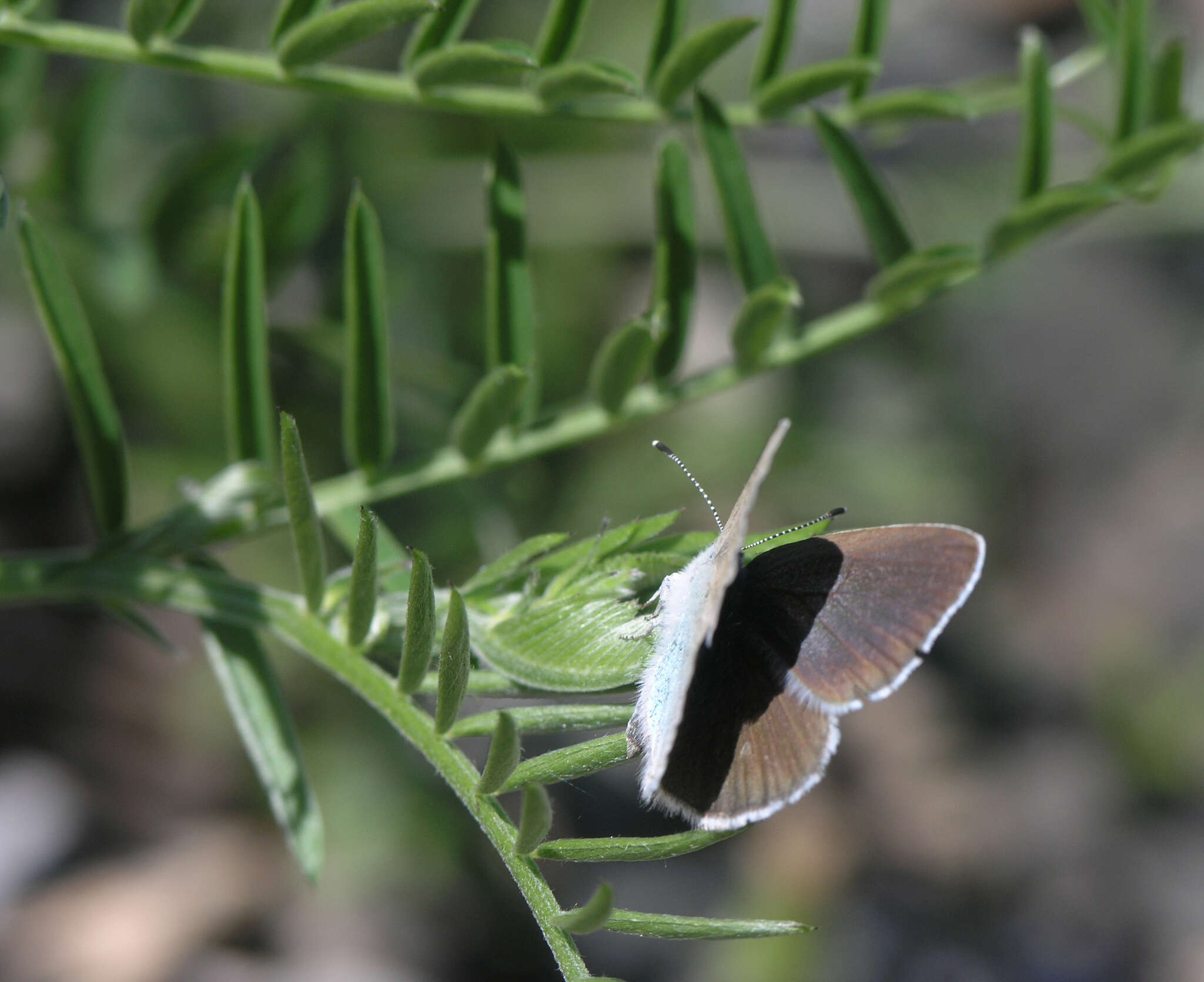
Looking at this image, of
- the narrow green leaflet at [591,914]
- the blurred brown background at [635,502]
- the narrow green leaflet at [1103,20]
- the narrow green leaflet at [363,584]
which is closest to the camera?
the narrow green leaflet at [591,914]

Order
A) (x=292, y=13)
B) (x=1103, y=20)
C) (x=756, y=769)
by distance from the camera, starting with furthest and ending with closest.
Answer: (x=1103, y=20), (x=292, y=13), (x=756, y=769)

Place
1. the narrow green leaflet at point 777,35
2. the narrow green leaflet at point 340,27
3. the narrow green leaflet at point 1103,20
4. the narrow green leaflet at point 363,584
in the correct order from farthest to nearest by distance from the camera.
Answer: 1. the narrow green leaflet at point 1103,20
2. the narrow green leaflet at point 777,35
3. the narrow green leaflet at point 340,27
4. the narrow green leaflet at point 363,584

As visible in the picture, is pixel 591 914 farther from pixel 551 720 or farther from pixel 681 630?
pixel 681 630

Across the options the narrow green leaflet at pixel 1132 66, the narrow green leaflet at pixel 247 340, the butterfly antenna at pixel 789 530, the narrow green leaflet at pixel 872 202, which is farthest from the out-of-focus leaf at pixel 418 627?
the narrow green leaflet at pixel 1132 66

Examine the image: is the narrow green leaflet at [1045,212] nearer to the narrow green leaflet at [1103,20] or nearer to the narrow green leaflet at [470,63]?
the narrow green leaflet at [1103,20]

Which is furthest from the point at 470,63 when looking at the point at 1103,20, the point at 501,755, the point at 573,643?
the point at 1103,20

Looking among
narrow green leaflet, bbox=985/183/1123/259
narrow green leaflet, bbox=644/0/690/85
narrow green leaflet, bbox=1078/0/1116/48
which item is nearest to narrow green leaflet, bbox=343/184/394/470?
narrow green leaflet, bbox=644/0/690/85

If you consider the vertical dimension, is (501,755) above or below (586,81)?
below

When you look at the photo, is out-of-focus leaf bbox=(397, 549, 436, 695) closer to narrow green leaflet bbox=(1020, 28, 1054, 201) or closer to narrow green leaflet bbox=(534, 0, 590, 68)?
narrow green leaflet bbox=(534, 0, 590, 68)
